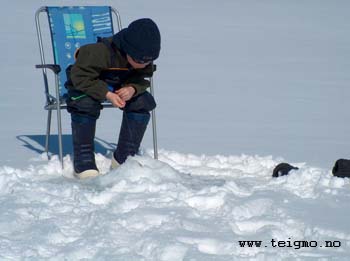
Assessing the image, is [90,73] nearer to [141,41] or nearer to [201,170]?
[141,41]

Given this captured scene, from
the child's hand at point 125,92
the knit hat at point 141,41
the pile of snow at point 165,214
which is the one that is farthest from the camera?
the child's hand at point 125,92

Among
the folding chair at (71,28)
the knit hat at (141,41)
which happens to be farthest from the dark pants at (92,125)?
the folding chair at (71,28)

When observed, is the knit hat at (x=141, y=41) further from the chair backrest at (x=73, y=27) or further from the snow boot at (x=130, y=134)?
the chair backrest at (x=73, y=27)

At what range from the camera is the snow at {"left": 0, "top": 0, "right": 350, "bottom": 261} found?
3262 mm

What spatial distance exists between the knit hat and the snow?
0.59 metres

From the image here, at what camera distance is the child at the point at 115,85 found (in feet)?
14.1

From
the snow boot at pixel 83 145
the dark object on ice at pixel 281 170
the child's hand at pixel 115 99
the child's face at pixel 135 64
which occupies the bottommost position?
the dark object on ice at pixel 281 170

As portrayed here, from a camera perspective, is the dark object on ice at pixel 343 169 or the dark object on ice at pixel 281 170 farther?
the dark object on ice at pixel 281 170

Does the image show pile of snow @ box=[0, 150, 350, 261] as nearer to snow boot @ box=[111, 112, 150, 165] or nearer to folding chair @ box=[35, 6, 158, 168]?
snow boot @ box=[111, 112, 150, 165]

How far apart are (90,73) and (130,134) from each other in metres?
0.46

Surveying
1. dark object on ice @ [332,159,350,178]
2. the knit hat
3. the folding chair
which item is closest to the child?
the knit hat

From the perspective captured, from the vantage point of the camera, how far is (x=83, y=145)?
4461mm

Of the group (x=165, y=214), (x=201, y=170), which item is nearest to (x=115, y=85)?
(x=201, y=170)

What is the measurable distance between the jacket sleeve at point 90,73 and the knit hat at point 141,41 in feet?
0.56
